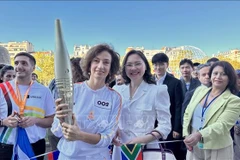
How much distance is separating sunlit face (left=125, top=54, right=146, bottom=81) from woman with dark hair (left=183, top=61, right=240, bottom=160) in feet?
3.10

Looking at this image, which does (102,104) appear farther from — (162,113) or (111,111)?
(162,113)

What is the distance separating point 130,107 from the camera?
7.24ft

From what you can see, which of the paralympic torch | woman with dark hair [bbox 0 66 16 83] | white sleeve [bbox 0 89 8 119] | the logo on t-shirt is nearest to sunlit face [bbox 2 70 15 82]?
woman with dark hair [bbox 0 66 16 83]

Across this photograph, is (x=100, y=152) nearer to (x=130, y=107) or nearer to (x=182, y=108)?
(x=130, y=107)

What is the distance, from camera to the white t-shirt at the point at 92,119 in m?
1.80

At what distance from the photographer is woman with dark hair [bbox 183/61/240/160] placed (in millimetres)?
2697

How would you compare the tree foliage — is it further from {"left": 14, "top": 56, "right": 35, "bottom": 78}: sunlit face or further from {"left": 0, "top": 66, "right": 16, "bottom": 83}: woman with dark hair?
{"left": 14, "top": 56, "right": 35, "bottom": 78}: sunlit face

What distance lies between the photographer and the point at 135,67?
7.58ft

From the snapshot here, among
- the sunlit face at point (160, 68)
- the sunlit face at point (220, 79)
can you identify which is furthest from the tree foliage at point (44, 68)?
the sunlit face at point (220, 79)

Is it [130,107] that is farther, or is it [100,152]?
[130,107]

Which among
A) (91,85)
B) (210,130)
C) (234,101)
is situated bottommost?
(210,130)

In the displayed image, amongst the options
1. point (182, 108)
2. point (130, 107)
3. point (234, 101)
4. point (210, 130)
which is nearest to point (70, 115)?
point (130, 107)

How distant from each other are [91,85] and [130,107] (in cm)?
46

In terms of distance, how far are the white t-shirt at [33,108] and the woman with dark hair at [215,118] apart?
66.8 inches
